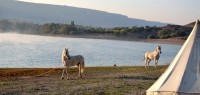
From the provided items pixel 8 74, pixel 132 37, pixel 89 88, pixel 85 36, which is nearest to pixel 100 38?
pixel 85 36

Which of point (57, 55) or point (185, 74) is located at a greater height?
point (185, 74)

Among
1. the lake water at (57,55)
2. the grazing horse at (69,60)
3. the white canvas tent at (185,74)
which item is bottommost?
the lake water at (57,55)

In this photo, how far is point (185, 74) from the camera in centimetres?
1591

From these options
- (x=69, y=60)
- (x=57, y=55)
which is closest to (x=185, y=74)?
(x=69, y=60)

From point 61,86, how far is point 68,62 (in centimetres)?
481

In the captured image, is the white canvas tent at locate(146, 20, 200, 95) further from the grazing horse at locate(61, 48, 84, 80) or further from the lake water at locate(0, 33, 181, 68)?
the lake water at locate(0, 33, 181, 68)

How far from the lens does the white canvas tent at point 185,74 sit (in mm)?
15672

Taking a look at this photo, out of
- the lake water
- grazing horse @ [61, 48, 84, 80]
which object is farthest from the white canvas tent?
the lake water

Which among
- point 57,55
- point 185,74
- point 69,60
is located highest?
point 185,74

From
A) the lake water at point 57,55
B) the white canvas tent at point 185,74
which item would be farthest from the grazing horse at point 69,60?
the lake water at point 57,55

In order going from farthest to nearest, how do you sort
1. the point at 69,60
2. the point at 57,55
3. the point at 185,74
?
the point at 57,55, the point at 69,60, the point at 185,74

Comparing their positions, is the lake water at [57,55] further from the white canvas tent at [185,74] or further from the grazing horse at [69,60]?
the white canvas tent at [185,74]

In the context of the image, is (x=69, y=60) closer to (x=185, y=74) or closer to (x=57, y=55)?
(x=185, y=74)

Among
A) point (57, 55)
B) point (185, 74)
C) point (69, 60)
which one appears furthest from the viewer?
point (57, 55)
